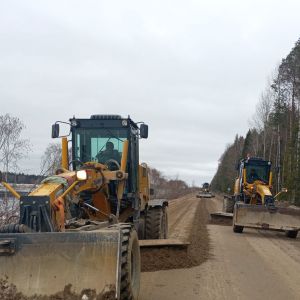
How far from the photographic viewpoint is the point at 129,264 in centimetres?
648

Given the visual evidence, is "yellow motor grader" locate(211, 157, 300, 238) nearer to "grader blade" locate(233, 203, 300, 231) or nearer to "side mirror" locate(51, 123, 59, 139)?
"grader blade" locate(233, 203, 300, 231)

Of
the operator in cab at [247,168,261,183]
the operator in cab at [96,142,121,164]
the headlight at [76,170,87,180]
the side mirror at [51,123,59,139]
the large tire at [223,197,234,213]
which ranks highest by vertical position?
the side mirror at [51,123,59,139]

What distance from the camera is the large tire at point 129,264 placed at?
6.30 m

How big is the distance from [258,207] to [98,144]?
9.09m

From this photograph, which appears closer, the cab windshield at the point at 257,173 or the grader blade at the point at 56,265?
the grader blade at the point at 56,265

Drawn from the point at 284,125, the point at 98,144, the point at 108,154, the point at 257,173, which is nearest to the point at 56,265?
the point at 108,154

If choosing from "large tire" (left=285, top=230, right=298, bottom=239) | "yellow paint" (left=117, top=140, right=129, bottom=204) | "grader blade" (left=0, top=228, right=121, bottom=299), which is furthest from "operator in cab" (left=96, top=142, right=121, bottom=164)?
"large tire" (left=285, top=230, right=298, bottom=239)

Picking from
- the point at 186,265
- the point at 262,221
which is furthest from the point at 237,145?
the point at 186,265

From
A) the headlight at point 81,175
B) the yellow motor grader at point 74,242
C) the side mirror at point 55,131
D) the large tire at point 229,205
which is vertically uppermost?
the side mirror at point 55,131

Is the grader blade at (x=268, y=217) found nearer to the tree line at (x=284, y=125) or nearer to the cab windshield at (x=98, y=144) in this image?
the cab windshield at (x=98, y=144)

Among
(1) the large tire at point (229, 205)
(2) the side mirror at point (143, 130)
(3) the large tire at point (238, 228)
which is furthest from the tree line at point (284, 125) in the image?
(2) the side mirror at point (143, 130)

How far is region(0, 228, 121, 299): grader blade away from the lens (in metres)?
6.00

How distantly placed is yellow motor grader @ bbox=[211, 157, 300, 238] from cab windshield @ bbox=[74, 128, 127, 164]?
347 inches

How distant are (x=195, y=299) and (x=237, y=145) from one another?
109955 millimetres
